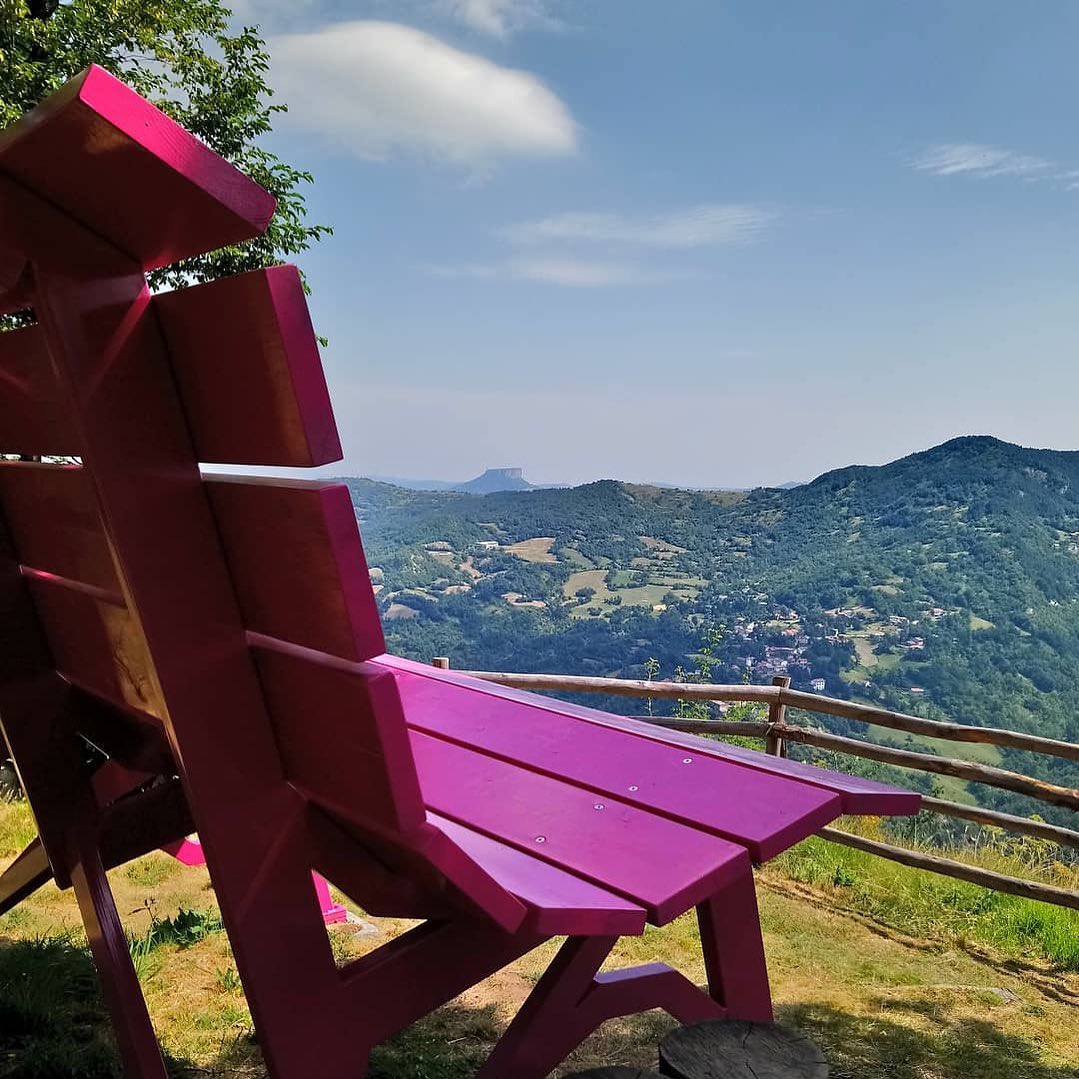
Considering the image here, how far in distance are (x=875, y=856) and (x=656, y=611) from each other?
180 ft

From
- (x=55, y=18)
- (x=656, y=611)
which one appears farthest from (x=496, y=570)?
(x=55, y=18)

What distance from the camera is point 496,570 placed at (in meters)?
61.5

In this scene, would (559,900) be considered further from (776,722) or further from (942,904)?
(776,722)

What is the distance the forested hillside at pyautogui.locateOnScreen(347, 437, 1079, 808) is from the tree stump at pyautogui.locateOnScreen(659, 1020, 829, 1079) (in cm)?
4448

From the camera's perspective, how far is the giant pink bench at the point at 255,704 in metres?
0.87

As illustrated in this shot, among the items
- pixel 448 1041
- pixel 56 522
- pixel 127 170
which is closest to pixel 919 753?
pixel 448 1041

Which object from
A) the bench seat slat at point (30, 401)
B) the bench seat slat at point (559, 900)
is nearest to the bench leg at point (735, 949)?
the bench seat slat at point (559, 900)

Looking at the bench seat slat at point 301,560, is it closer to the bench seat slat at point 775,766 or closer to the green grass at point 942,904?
the bench seat slat at point 775,766

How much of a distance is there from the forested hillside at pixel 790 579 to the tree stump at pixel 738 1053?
44485mm

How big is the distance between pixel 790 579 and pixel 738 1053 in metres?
59.7

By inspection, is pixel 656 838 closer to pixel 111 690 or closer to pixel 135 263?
pixel 111 690

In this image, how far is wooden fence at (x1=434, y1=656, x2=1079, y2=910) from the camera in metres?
3.76

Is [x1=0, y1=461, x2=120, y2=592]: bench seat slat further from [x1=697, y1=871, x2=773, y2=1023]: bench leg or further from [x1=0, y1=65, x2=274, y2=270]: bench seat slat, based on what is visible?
[x1=697, y1=871, x2=773, y2=1023]: bench leg

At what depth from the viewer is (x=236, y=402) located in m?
0.91
